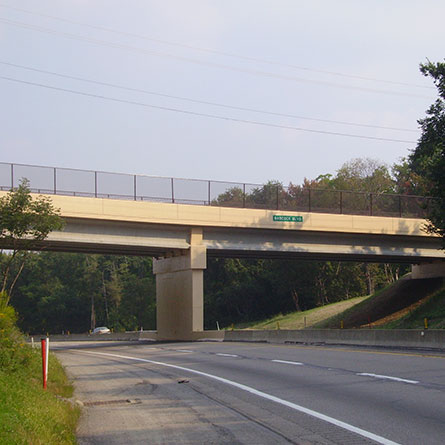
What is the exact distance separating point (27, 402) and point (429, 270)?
169 feet

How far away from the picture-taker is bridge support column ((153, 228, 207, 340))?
46.2 meters

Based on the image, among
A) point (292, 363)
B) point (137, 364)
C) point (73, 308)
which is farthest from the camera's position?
point (73, 308)

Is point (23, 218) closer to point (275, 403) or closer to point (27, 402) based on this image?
point (275, 403)

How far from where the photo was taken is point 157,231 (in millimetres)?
44781

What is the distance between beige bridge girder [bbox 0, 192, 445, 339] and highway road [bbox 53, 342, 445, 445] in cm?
2265

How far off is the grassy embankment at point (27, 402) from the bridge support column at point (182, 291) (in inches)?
1172

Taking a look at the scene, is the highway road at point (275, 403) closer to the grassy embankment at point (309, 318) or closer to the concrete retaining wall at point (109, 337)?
the concrete retaining wall at point (109, 337)

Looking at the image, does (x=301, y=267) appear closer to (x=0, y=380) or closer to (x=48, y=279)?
(x=48, y=279)

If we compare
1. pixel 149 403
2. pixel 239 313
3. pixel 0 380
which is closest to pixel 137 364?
pixel 149 403

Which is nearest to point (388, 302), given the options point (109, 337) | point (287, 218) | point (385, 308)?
point (385, 308)

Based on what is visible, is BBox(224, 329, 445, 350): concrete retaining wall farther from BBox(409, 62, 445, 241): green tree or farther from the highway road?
BBox(409, 62, 445, 241): green tree

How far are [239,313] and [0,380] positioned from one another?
8326 cm

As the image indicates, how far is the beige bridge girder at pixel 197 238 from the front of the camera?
4172 cm

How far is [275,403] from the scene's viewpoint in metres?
11.4
